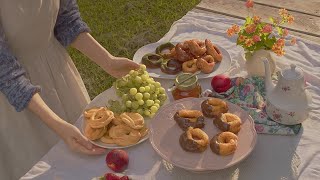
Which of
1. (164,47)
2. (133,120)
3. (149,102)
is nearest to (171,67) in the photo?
(164,47)

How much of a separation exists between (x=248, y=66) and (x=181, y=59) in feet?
0.95

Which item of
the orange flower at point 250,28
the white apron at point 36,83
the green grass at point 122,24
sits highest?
the orange flower at point 250,28

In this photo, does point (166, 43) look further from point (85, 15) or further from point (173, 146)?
point (85, 15)

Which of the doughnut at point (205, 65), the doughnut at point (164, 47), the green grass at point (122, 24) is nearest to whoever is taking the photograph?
the doughnut at point (205, 65)

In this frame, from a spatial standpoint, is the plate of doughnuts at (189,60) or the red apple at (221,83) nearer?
the red apple at (221,83)

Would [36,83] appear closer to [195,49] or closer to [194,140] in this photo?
[195,49]

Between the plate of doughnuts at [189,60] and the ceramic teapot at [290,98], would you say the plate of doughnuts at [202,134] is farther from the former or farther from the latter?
the plate of doughnuts at [189,60]

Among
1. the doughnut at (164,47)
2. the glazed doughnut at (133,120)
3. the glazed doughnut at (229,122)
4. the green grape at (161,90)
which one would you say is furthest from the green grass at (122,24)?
the glazed doughnut at (229,122)

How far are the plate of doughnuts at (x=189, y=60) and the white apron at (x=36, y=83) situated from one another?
39 cm

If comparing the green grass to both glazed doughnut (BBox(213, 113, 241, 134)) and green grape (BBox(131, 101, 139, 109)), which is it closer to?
green grape (BBox(131, 101, 139, 109))

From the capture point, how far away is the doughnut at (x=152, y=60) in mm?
2132

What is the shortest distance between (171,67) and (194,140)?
0.57m

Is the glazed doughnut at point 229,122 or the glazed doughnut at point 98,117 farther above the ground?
the glazed doughnut at point 98,117

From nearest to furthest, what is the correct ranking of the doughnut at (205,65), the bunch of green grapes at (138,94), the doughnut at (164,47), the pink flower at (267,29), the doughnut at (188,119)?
1. the doughnut at (188,119)
2. the bunch of green grapes at (138,94)
3. the pink flower at (267,29)
4. the doughnut at (205,65)
5. the doughnut at (164,47)
